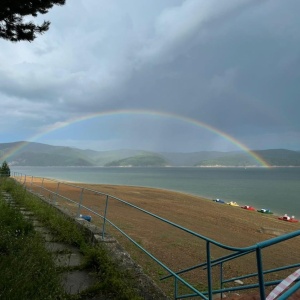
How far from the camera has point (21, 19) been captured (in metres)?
5.84

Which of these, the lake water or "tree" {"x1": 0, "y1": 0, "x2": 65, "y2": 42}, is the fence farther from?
the lake water

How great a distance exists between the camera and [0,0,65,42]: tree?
5480mm

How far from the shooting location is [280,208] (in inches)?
1495

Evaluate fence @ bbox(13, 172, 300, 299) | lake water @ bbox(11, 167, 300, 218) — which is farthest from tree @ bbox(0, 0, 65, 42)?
lake water @ bbox(11, 167, 300, 218)

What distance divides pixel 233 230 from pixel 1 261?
1530cm

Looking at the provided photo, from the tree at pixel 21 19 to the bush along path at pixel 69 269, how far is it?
3.57 m

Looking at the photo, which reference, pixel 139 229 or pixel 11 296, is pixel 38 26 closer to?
pixel 11 296

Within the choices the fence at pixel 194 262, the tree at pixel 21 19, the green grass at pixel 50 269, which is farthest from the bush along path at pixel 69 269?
the tree at pixel 21 19

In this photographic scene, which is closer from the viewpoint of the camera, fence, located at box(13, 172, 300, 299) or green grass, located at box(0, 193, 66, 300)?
green grass, located at box(0, 193, 66, 300)

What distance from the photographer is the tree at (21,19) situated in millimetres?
5480

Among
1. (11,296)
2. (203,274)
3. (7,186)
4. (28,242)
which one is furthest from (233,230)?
(11,296)

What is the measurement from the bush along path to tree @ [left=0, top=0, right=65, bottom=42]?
11.7 ft

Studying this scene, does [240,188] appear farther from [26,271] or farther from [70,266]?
[26,271]

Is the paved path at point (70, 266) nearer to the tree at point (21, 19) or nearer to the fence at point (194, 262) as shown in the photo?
the fence at point (194, 262)
